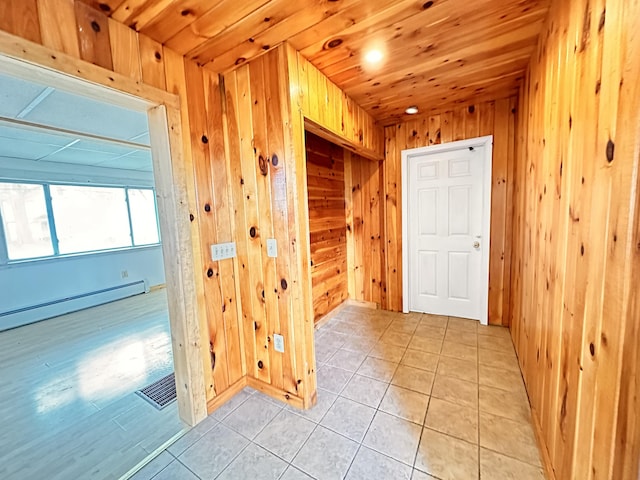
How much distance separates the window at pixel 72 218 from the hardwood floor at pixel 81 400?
1.32 meters

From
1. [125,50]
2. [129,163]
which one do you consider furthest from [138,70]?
[129,163]

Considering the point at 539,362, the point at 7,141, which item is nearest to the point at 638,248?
the point at 539,362

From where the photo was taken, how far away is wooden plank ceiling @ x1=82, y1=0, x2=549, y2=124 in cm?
125

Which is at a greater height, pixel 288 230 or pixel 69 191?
pixel 69 191

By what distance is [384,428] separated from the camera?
1564 millimetres

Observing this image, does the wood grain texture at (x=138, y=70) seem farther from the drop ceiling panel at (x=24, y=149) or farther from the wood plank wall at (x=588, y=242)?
the drop ceiling panel at (x=24, y=149)

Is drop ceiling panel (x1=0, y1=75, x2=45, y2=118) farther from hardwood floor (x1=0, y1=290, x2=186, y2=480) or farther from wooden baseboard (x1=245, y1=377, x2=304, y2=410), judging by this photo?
wooden baseboard (x1=245, y1=377, x2=304, y2=410)

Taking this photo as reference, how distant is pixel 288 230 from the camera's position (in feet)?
5.50

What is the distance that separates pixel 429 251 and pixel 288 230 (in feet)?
7.26

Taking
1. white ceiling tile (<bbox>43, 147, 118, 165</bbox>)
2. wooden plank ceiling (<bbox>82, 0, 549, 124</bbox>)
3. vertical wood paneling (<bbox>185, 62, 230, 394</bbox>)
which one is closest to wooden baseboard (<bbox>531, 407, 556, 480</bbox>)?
vertical wood paneling (<bbox>185, 62, 230, 394</bbox>)

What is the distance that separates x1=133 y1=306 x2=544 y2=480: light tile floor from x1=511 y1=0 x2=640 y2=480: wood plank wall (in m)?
0.28

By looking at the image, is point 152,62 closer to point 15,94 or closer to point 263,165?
point 263,165

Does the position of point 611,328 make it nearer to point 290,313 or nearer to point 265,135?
point 290,313

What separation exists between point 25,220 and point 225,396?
4.42 meters
